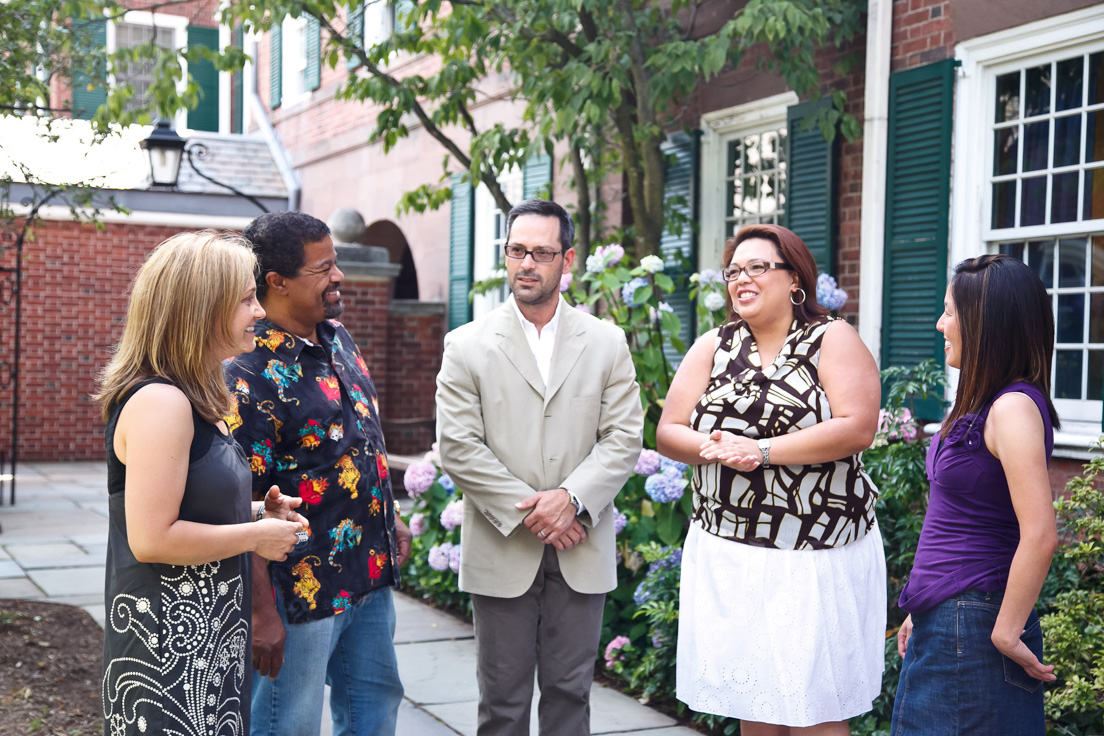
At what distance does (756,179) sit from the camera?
7.68m

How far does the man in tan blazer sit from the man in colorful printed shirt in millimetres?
312

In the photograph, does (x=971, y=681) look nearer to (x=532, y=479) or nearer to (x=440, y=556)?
(x=532, y=479)

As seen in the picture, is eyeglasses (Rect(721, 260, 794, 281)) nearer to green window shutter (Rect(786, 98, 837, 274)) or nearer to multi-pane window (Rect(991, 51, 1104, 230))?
multi-pane window (Rect(991, 51, 1104, 230))

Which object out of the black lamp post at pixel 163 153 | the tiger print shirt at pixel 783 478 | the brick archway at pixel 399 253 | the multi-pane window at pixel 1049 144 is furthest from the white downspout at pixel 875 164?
the brick archway at pixel 399 253

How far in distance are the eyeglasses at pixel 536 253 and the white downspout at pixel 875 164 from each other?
3.62 meters

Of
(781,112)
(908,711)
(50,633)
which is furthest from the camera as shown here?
(781,112)

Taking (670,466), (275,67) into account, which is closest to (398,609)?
(670,466)

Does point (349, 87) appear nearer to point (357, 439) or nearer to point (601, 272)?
point (601, 272)

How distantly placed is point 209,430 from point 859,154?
5300 mm

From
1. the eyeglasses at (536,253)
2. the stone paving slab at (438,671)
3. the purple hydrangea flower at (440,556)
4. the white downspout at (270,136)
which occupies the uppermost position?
the white downspout at (270,136)

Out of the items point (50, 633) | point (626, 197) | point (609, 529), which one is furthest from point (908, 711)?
point (626, 197)

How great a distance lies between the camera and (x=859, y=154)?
6715mm

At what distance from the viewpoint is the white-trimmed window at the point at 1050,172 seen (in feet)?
18.0

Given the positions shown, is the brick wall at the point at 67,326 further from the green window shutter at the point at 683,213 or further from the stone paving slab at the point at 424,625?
the stone paving slab at the point at 424,625
